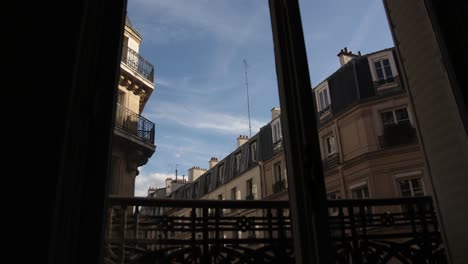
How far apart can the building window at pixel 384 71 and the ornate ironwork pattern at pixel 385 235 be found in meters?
7.97

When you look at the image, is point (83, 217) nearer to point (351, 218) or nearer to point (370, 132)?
point (351, 218)

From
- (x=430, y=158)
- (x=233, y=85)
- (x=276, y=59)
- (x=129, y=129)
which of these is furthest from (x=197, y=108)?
(x=430, y=158)

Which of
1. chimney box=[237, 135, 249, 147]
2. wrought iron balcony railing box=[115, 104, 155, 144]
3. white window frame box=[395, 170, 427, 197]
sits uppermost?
chimney box=[237, 135, 249, 147]

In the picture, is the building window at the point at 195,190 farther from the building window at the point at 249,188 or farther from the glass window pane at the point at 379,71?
the glass window pane at the point at 379,71

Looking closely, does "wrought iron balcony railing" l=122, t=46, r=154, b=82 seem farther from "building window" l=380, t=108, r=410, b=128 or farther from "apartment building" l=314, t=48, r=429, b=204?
"building window" l=380, t=108, r=410, b=128

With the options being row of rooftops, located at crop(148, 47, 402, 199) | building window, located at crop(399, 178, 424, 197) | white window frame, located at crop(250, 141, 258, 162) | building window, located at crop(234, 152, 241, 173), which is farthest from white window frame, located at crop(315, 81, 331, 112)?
building window, located at crop(234, 152, 241, 173)

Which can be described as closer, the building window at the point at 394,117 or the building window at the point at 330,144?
the building window at the point at 394,117

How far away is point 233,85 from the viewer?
6.02ft

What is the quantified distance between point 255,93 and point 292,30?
449 millimetres

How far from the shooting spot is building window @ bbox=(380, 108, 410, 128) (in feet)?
29.2

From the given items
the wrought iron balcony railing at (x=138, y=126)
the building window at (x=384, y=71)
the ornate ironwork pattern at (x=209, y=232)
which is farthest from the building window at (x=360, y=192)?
the wrought iron balcony railing at (x=138, y=126)

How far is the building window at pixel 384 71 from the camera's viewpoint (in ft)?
31.0

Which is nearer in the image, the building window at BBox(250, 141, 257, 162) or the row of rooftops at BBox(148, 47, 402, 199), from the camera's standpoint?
the row of rooftops at BBox(148, 47, 402, 199)

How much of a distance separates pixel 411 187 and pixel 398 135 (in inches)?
50.3
